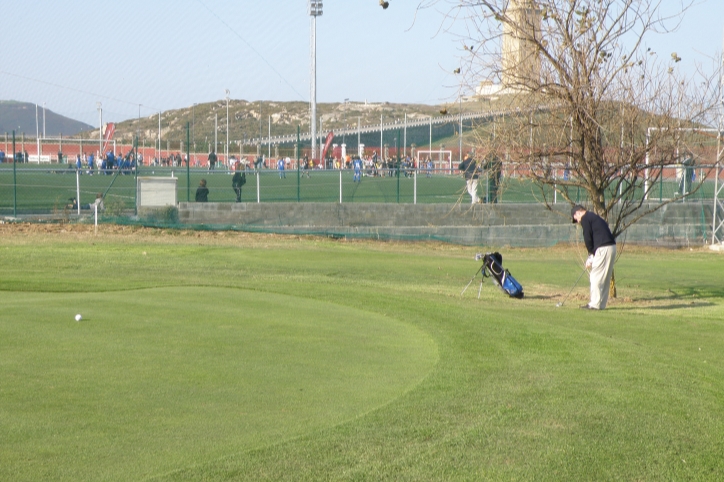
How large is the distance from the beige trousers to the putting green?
5.05 m

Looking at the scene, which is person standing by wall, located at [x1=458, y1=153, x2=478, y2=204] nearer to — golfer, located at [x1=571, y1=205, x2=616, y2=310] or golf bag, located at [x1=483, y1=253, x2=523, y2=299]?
golf bag, located at [x1=483, y1=253, x2=523, y2=299]

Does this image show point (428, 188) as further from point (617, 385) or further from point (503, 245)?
point (617, 385)

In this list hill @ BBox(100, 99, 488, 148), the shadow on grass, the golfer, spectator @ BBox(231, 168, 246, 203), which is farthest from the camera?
hill @ BBox(100, 99, 488, 148)

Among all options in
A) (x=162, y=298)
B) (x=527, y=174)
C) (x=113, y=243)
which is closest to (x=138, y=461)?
(x=162, y=298)

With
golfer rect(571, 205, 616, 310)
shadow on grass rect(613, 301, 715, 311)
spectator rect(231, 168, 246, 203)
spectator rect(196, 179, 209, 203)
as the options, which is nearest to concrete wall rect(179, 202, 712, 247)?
spectator rect(196, 179, 209, 203)

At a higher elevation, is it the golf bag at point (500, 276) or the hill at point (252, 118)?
the hill at point (252, 118)

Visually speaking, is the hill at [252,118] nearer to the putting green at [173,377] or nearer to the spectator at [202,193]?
the spectator at [202,193]

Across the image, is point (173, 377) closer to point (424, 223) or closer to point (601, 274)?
point (601, 274)

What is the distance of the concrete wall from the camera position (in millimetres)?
26469

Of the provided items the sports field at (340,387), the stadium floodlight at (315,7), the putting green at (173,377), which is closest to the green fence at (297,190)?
the sports field at (340,387)

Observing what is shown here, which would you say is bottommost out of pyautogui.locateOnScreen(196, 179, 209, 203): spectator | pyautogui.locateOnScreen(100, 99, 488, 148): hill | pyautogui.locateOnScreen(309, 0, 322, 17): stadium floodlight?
pyautogui.locateOnScreen(196, 179, 209, 203): spectator

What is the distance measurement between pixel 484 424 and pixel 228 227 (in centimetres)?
2048

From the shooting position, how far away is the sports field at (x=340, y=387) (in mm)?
5184

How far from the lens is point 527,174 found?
50.2 feet
